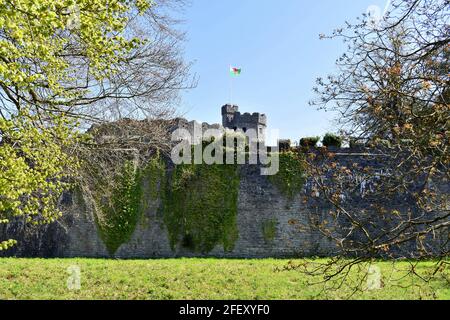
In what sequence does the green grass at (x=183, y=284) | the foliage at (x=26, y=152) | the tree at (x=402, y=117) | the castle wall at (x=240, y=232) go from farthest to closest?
the castle wall at (x=240, y=232) → the green grass at (x=183, y=284) → the foliage at (x=26, y=152) → the tree at (x=402, y=117)

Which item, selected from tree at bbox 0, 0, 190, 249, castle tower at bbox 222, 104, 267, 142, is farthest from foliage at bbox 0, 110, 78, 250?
castle tower at bbox 222, 104, 267, 142

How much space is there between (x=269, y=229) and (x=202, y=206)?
2272 mm

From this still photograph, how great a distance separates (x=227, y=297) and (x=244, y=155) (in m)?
8.37

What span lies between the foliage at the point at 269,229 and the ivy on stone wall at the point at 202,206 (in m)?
0.90

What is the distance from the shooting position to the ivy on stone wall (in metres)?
15.8

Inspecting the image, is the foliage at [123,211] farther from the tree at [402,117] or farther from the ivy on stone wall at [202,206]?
the tree at [402,117]

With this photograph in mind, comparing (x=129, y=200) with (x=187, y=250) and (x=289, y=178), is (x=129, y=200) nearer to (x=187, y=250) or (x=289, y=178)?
(x=187, y=250)

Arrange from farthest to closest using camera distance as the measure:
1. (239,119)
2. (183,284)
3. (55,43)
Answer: (239,119)
(183,284)
(55,43)

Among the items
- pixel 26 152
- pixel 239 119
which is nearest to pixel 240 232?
pixel 26 152

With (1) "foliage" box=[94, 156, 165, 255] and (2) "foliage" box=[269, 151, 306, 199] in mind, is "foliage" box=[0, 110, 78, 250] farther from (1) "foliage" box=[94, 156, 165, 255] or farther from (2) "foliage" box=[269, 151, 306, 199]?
(2) "foliage" box=[269, 151, 306, 199]

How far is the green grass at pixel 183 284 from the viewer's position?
27.2ft

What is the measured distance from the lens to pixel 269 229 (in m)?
15.5

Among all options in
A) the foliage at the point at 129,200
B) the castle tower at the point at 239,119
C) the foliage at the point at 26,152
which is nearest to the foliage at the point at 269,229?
the foliage at the point at 129,200
